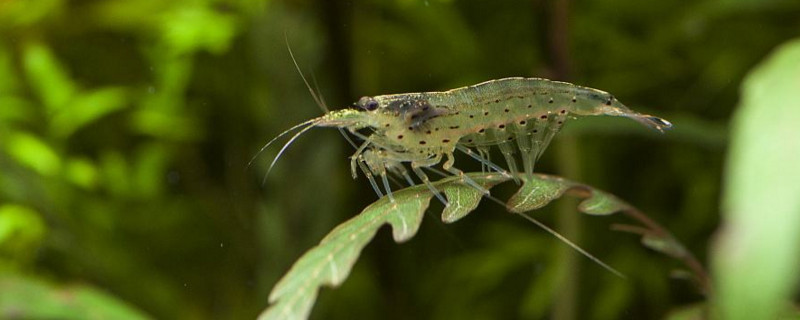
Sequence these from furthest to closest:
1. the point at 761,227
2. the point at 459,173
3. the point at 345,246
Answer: the point at 459,173 < the point at 345,246 < the point at 761,227

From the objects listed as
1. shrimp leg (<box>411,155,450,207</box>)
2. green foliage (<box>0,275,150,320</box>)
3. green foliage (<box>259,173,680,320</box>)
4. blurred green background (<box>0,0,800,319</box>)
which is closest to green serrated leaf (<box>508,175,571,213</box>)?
green foliage (<box>259,173,680,320</box>)

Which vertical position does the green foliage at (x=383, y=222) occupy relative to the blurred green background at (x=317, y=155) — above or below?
below

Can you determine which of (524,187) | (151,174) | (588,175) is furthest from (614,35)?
(151,174)

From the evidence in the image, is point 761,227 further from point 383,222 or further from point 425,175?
point 425,175

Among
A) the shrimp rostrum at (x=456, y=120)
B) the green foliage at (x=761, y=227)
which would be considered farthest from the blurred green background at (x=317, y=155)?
the green foliage at (x=761, y=227)

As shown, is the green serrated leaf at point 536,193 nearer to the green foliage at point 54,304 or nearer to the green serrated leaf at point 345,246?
the green serrated leaf at point 345,246

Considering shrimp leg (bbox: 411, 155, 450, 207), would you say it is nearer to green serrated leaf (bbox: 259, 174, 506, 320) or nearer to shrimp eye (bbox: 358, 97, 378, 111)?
green serrated leaf (bbox: 259, 174, 506, 320)

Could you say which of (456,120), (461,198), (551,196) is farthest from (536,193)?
(456,120)
